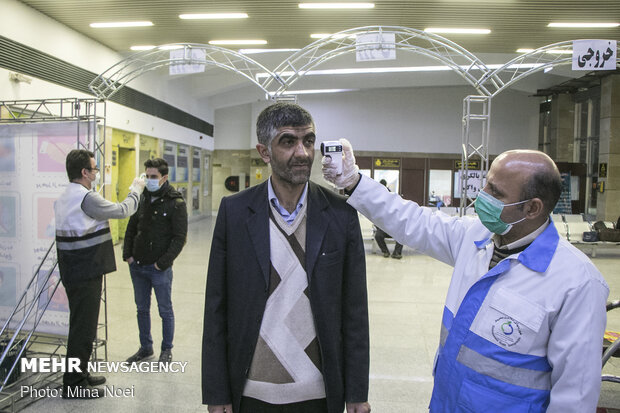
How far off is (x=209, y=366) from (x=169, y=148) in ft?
47.1

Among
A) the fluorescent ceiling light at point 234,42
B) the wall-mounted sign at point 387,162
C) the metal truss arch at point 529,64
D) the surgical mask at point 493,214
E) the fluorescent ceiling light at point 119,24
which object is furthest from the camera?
the wall-mounted sign at point 387,162

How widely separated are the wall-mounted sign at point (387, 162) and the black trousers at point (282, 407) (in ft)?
61.7

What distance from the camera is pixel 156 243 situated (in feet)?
13.0

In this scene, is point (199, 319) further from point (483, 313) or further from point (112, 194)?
point (112, 194)

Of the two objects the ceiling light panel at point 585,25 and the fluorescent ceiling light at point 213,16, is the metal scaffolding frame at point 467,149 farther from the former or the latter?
the fluorescent ceiling light at point 213,16

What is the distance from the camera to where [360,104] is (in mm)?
20281

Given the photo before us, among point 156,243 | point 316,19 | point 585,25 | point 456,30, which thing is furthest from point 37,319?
point 585,25

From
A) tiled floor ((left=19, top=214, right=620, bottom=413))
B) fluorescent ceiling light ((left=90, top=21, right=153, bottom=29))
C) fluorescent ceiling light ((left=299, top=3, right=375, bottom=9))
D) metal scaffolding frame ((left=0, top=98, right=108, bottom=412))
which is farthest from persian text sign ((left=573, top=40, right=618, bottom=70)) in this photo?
fluorescent ceiling light ((left=90, top=21, right=153, bottom=29))

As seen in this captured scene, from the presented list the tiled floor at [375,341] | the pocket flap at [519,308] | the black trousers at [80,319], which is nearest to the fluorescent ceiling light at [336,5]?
the tiled floor at [375,341]

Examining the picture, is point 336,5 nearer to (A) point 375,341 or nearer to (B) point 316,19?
(B) point 316,19

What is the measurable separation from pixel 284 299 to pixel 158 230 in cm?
263

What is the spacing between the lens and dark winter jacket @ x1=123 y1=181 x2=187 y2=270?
395 cm

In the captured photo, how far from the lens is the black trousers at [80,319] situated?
345 cm

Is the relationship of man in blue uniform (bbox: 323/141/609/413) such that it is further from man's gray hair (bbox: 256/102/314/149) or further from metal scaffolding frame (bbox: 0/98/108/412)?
metal scaffolding frame (bbox: 0/98/108/412)
